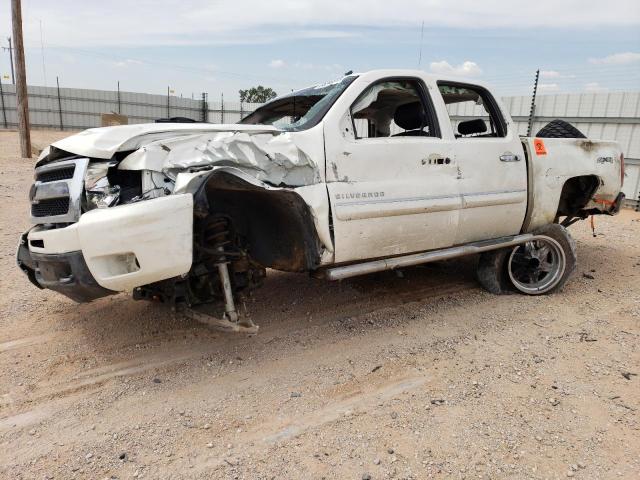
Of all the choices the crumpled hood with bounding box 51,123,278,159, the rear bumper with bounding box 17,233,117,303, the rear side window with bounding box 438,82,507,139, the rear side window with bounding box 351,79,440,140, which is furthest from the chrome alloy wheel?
the rear bumper with bounding box 17,233,117,303

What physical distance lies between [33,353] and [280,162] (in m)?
2.27

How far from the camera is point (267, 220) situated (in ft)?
12.3

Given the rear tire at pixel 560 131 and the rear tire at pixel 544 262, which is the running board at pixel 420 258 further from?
the rear tire at pixel 560 131

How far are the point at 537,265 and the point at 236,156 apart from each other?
3.54 meters

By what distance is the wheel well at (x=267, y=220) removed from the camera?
3.33 meters

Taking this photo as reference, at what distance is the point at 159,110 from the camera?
2936cm

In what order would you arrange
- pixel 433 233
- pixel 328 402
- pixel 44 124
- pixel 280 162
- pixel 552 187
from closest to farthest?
1. pixel 328 402
2. pixel 280 162
3. pixel 433 233
4. pixel 552 187
5. pixel 44 124

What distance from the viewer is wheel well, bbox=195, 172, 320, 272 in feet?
10.9

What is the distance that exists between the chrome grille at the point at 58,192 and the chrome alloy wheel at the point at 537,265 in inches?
157

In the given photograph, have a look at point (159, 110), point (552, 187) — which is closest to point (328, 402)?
point (552, 187)

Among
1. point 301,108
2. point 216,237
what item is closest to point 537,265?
point 301,108

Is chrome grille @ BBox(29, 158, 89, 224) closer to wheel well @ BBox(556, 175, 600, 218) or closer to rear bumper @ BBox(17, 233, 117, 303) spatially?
rear bumper @ BBox(17, 233, 117, 303)

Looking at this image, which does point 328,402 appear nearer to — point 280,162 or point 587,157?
point 280,162

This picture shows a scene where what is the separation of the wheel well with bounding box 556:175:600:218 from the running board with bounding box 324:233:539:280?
1117 mm
